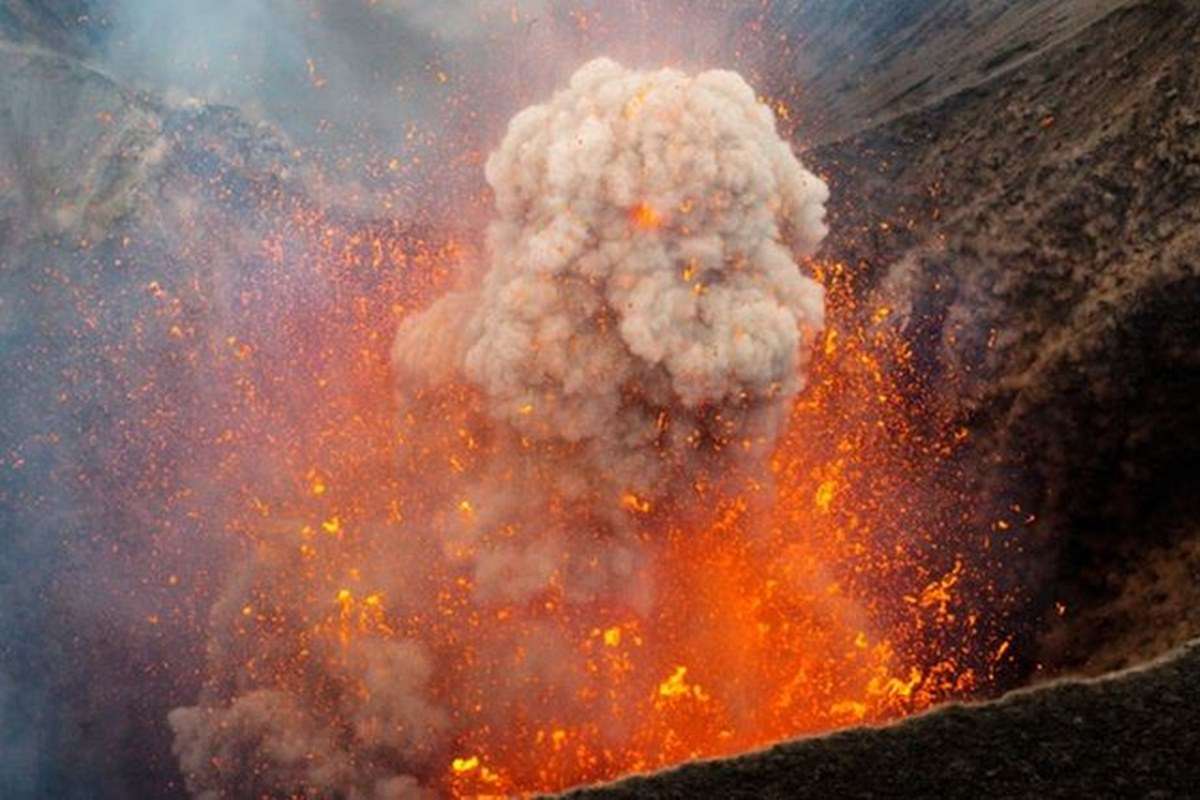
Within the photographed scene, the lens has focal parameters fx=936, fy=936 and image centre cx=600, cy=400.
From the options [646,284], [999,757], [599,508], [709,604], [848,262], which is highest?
[848,262]

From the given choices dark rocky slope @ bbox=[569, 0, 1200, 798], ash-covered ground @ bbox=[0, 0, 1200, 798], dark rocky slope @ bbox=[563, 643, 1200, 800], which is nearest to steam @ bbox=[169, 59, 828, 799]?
ash-covered ground @ bbox=[0, 0, 1200, 798]

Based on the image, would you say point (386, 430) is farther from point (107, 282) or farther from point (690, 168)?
point (690, 168)

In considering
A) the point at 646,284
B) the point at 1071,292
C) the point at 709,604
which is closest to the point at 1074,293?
the point at 1071,292

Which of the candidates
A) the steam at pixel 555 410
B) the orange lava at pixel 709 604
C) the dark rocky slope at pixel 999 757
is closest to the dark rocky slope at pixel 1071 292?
the orange lava at pixel 709 604

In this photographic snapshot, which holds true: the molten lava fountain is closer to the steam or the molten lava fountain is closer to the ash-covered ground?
the steam

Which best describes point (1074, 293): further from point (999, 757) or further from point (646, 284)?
point (999, 757)

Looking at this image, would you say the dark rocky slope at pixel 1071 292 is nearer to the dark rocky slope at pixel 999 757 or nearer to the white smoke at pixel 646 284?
the white smoke at pixel 646 284
